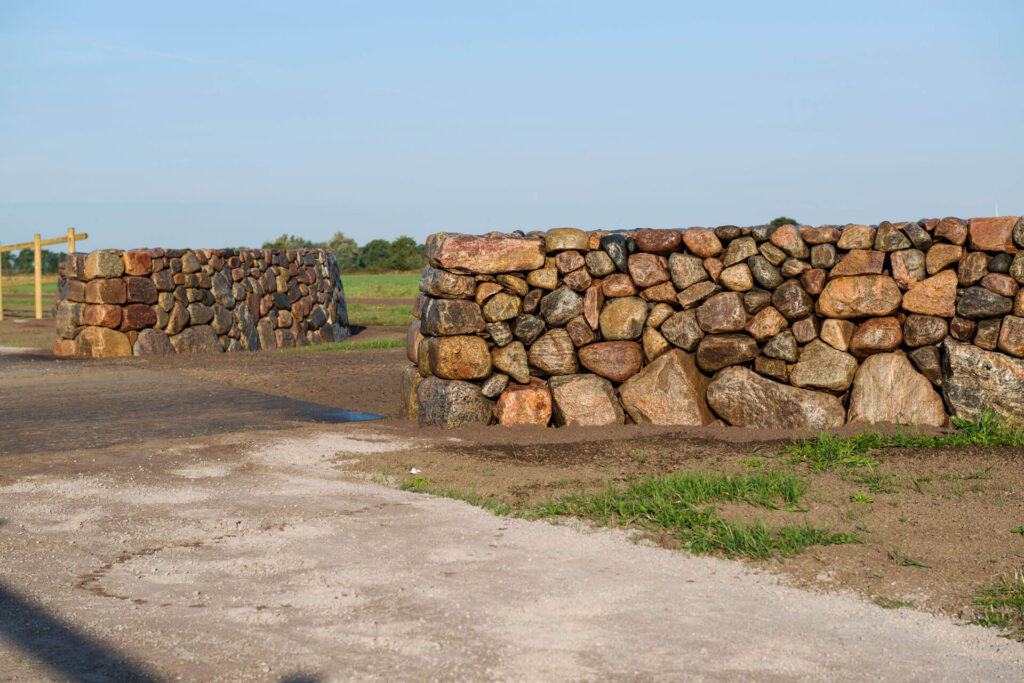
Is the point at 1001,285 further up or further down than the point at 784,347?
further up

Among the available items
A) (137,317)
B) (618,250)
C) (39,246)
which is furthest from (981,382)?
(39,246)

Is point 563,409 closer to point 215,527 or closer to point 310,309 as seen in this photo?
point 215,527

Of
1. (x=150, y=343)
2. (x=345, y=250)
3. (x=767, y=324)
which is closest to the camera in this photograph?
(x=767, y=324)

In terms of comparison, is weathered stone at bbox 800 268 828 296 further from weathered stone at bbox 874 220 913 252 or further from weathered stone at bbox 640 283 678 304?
weathered stone at bbox 640 283 678 304

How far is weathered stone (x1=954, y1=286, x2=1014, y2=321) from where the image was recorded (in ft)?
27.2

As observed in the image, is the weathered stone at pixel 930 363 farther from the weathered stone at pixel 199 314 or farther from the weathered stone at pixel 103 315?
the weathered stone at pixel 103 315

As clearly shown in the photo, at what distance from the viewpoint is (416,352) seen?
9812 millimetres

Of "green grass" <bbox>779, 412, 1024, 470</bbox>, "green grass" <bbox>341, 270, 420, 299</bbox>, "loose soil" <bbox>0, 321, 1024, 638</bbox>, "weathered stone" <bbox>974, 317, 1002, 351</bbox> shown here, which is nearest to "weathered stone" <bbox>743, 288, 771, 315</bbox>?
"loose soil" <bbox>0, 321, 1024, 638</bbox>

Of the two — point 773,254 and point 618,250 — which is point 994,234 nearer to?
point 773,254

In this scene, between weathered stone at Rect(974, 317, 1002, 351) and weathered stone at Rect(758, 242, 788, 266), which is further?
weathered stone at Rect(758, 242, 788, 266)

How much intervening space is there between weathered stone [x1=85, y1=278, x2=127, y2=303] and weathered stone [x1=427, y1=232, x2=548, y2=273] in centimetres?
1030

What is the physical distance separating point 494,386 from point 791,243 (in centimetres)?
318

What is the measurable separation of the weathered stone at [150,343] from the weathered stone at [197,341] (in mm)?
227

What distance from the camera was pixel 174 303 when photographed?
714 inches
